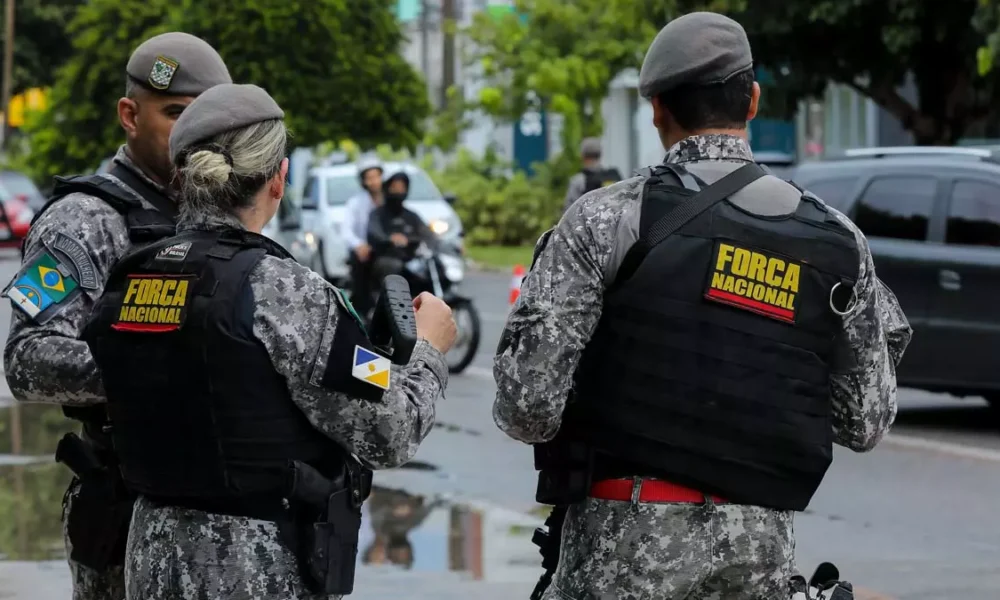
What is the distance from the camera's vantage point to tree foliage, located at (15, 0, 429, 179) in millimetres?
28172

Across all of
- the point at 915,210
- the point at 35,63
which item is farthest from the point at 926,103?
the point at 35,63

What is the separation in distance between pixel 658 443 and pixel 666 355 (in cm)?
16

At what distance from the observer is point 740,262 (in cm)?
317

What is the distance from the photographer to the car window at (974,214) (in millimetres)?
10383

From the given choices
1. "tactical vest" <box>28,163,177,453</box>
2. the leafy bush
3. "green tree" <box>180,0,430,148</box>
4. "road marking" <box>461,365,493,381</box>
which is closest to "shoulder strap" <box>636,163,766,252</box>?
"tactical vest" <box>28,163,177,453</box>

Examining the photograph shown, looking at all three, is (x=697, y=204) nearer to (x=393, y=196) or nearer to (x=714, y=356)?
(x=714, y=356)

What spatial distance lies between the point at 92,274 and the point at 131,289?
0.53 m

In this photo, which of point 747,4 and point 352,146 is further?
point 352,146

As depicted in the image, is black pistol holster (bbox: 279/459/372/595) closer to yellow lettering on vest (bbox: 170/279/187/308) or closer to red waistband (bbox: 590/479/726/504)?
yellow lettering on vest (bbox: 170/279/187/308)

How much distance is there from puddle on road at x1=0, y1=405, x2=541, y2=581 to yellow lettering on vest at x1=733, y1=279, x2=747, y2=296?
371 cm

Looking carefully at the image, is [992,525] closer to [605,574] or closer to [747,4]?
[605,574]

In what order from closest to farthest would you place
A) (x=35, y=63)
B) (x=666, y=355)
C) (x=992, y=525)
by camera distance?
(x=666, y=355)
(x=992, y=525)
(x=35, y=63)

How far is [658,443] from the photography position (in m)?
3.17

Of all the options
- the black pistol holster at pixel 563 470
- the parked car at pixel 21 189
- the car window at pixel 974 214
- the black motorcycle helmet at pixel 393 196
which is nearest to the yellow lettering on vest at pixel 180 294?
the black pistol holster at pixel 563 470
